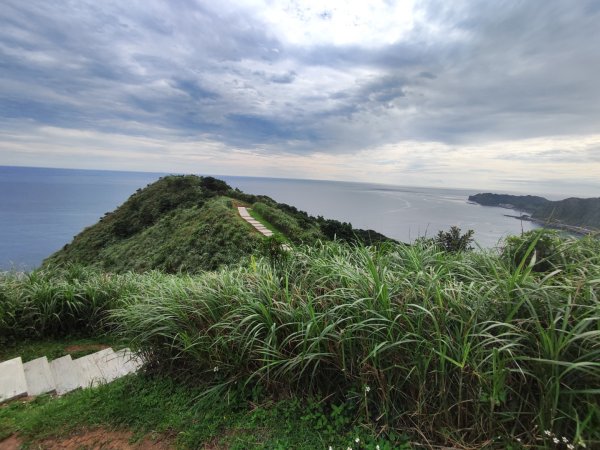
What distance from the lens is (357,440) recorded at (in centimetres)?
144

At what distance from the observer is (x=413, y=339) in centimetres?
171

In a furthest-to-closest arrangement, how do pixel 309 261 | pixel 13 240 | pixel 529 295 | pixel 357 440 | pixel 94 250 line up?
pixel 13 240, pixel 94 250, pixel 309 261, pixel 529 295, pixel 357 440

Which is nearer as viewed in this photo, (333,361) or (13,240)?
(333,361)

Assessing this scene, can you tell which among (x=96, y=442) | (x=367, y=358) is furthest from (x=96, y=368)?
(x=367, y=358)

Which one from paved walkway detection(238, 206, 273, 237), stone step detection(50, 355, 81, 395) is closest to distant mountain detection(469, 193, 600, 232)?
stone step detection(50, 355, 81, 395)

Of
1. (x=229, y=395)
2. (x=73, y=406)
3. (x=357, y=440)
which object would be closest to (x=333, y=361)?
(x=357, y=440)

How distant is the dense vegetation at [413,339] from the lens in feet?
4.69

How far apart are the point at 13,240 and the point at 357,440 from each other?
78.1m

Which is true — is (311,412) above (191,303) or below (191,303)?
below

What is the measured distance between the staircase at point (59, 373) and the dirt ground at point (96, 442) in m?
0.64

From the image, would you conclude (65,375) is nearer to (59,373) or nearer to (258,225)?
(59,373)

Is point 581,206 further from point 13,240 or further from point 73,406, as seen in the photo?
point 13,240

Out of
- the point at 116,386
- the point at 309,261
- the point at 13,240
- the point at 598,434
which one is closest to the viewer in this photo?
the point at 598,434

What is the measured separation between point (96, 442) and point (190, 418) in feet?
1.91
